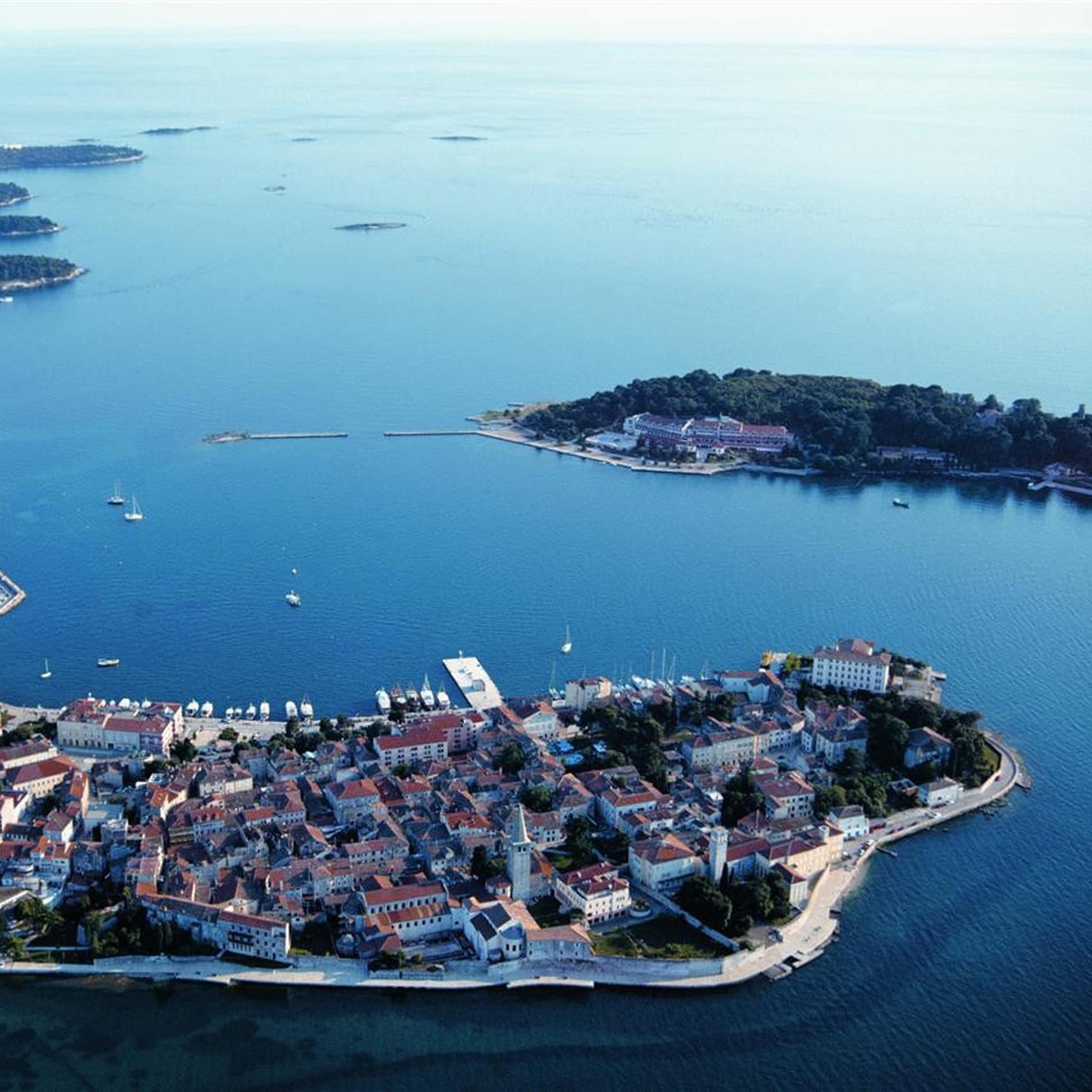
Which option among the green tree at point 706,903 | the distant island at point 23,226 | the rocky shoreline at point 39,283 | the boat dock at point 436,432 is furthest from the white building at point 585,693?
the distant island at point 23,226

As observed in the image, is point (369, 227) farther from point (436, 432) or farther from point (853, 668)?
point (853, 668)

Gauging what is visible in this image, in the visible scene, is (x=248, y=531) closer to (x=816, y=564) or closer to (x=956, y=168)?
(x=816, y=564)

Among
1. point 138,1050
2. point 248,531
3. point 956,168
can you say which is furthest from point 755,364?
point 956,168

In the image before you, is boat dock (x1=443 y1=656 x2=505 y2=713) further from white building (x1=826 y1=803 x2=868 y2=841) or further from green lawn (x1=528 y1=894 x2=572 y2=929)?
white building (x1=826 y1=803 x2=868 y2=841)

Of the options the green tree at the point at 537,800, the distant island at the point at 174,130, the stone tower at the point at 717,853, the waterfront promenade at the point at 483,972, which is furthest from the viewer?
the distant island at the point at 174,130

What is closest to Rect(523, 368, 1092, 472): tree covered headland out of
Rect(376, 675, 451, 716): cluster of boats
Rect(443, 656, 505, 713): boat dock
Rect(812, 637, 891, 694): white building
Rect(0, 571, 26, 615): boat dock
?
Rect(812, 637, 891, 694): white building

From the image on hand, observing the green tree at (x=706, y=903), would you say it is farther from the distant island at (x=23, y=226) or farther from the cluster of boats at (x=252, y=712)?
the distant island at (x=23, y=226)
